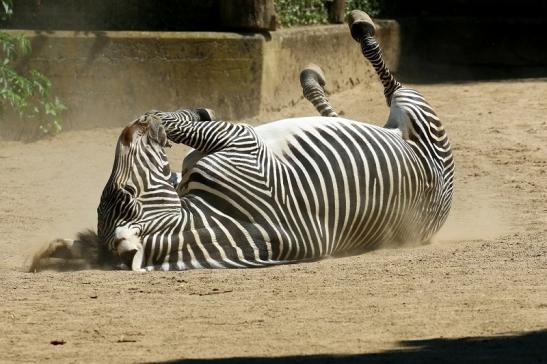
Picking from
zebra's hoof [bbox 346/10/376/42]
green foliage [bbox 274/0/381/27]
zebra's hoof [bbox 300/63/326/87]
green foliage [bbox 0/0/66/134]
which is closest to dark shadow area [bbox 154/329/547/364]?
zebra's hoof [bbox 300/63/326/87]

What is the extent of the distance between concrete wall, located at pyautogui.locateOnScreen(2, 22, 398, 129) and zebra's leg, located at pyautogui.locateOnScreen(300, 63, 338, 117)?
2.47 m

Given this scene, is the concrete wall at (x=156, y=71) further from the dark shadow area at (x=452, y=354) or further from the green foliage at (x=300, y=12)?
the dark shadow area at (x=452, y=354)

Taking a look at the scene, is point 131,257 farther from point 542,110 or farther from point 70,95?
point 542,110

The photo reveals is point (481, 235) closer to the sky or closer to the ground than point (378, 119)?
closer to the ground

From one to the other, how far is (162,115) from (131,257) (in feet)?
3.43

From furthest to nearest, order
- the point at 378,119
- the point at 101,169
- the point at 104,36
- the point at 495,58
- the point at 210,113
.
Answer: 1. the point at 495,58
2. the point at 378,119
3. the point at 104,36
4. the point at 101,169
5. the point at 210,113

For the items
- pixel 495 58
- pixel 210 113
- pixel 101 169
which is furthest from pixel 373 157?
pixel 495 58

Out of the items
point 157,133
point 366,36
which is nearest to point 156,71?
point 366,36

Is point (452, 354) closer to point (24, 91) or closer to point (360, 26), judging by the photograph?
point (360, 26)

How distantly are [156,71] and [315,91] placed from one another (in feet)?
9.02

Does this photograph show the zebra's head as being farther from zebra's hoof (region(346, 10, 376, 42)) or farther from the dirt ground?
zebra's hoof (region(346, 10, 376, 42))

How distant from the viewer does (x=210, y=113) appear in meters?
7.52

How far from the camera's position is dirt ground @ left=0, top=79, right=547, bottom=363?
15.2ft

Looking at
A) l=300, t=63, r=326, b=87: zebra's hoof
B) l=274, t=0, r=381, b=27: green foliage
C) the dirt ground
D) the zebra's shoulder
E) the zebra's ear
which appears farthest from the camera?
l=274, t=0, r=381, b=27: green foliage
